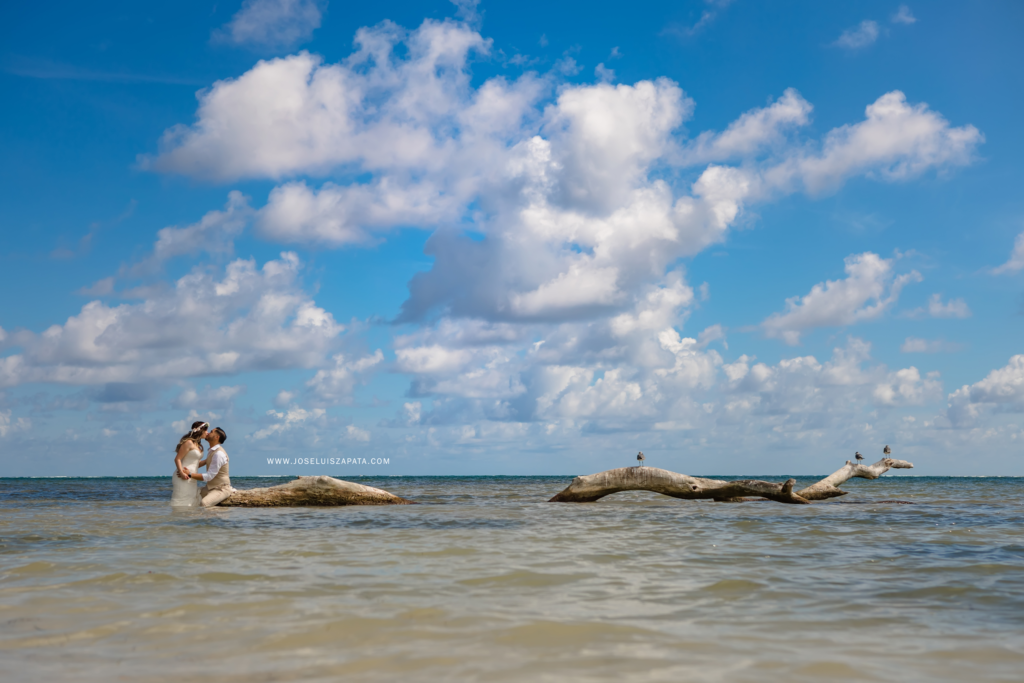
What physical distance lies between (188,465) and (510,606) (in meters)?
12.6

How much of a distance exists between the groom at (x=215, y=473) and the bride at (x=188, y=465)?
0.49 feet

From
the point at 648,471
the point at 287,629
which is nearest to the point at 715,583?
the point at 287,629

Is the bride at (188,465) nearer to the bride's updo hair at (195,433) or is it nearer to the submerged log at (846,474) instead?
the bride's updo hair at (195,433)

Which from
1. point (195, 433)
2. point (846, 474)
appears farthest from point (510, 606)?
point (846, 474)

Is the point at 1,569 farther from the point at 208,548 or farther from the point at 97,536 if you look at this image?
the point at 97,536

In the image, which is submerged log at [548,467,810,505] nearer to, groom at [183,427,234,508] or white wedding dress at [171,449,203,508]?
groom at [183,427,234,508]

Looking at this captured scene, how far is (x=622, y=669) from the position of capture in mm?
3965

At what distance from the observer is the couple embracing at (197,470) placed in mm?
15477

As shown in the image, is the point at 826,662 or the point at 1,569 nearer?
the point at 826,662

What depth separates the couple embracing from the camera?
15.5 m

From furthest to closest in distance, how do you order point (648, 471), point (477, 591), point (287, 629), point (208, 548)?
point (648, 471) → point (208, 548) → point (477, 591) → point (287, 629)

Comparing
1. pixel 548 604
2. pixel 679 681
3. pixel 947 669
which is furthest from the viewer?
pixel 548 604

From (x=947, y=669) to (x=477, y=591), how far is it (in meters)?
3.72

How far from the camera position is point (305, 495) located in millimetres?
17609
